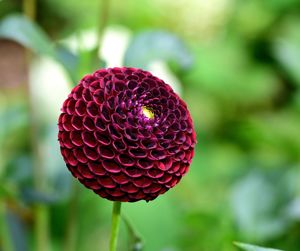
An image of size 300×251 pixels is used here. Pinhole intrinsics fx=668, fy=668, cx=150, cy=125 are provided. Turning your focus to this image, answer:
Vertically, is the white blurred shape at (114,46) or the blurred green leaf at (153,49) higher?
the white blurred shape at (114,46)

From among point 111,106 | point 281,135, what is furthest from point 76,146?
point 281,135

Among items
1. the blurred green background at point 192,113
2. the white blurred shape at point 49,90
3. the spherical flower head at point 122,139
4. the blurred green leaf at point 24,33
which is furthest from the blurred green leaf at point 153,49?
the white blurred shape at point 49,90

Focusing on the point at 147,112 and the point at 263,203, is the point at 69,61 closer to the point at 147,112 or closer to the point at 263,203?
the point at 147,112

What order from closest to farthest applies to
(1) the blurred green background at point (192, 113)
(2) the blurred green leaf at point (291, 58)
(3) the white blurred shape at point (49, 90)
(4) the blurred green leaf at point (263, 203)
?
(1) the blurred green background at point (192, 113) → (4) the blurred green leaf at point (263, 203) → (3) the white blurred shape at point (49, 90) → (2) the blurred green leaf at point (291, 58)

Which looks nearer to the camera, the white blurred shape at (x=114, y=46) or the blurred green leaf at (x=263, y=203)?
the blurred green leaf at (x=263, y=203)

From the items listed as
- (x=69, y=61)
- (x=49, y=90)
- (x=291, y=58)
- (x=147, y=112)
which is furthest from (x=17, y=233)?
(x=291, y=58)

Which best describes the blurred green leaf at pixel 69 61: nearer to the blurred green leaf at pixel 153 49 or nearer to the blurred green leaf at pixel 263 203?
the blurred green leaf at pixel 153 49

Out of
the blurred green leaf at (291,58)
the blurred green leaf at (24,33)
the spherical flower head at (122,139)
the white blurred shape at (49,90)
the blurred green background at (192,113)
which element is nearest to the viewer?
the spherical flower head at (122,139)

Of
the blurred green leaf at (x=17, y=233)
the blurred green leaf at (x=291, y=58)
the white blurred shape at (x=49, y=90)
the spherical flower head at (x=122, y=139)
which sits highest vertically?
the blurred green leaf at (x=291, y=58)
